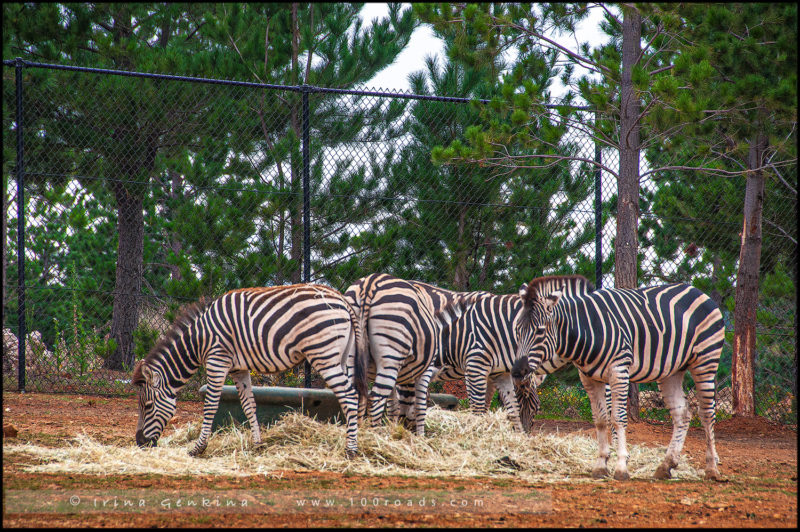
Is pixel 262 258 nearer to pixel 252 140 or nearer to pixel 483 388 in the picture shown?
pixel 252 140

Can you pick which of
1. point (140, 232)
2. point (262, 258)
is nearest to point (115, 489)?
point (262, 258)

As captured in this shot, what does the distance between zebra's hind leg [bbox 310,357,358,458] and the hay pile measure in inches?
3.5

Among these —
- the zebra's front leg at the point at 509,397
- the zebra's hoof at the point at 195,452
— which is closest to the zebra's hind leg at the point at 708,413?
the zebra's front leg at the point at 509,397

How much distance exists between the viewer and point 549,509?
4.33 meters

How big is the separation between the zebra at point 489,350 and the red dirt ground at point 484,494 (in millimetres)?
1569

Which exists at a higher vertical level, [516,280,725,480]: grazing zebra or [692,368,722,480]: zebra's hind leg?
[516,280,725,480]: grazing zebra

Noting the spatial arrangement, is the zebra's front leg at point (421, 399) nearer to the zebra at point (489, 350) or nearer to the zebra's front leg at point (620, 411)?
the zebra at point (489, 350)

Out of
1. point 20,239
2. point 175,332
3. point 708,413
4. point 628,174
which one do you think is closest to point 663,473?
point 708,413

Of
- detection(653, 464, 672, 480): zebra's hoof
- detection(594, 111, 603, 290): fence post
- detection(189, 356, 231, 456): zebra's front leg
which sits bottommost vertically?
detection(653, 464, 672, 480): zebra's hoof

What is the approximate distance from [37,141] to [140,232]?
1.97 meters

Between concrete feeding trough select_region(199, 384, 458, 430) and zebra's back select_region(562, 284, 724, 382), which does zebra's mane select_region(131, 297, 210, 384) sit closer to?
concrete feeding trough select_region(199, 384, 458, 430)

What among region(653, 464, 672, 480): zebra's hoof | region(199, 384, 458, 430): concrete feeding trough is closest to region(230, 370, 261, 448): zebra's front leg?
region(199, 384, 458, 430): concrete feeding trough

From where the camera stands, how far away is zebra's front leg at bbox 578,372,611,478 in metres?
5.52

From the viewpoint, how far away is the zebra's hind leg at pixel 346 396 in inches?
224
